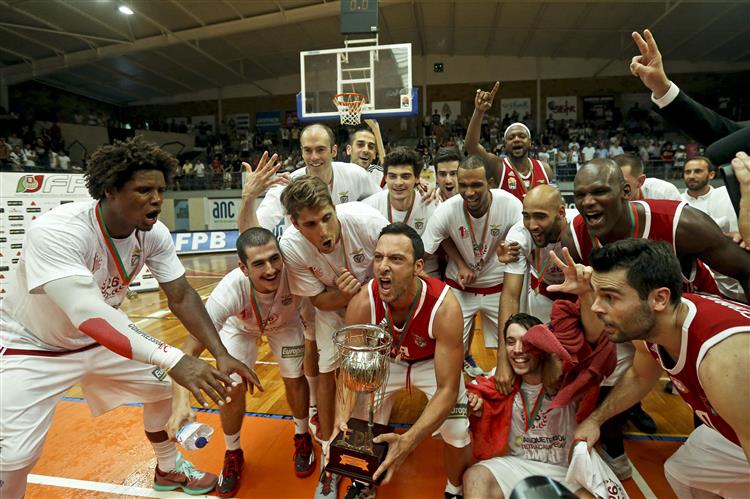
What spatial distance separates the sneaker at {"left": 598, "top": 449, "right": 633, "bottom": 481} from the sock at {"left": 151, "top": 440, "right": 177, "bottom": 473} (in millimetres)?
3132

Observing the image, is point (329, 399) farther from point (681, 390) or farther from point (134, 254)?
point (681, 390)

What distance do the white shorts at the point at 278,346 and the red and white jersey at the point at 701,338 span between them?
2.54 metres

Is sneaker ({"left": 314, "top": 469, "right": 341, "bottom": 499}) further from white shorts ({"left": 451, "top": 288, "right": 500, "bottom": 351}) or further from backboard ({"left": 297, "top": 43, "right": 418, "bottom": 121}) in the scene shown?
backboard ({"left": 297, "top": 43, "right": 418, "bottom": 121})

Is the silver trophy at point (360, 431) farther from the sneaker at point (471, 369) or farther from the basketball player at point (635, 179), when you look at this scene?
the basketball player at point (635, 179)

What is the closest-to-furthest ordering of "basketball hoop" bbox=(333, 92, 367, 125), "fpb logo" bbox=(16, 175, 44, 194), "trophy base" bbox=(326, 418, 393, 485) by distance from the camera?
1. "trophy base" bbox=(326, 418, 393, 485)
2. "fpb logo" bbox=(16, 175, 44, 194)
3. "basketball hoop" bbox=(333, 92, 367, 125)

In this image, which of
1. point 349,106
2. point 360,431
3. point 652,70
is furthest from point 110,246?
point 349,106

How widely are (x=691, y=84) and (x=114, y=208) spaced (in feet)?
84.9

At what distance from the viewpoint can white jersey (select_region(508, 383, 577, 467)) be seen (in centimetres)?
304

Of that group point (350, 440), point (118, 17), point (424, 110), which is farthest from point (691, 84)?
point (350, 440)

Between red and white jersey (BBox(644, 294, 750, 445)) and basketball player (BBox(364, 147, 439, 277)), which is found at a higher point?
basketball player (BBox(364, 147, 439, 277))

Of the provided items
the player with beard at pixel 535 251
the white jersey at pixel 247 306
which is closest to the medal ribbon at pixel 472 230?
the player with beard at pixel 535 251

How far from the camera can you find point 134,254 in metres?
3.02

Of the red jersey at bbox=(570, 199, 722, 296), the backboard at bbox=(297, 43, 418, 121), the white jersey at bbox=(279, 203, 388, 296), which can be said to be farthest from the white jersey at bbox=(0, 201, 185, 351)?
the backboard at bbox=(297, 43, 418, 121)

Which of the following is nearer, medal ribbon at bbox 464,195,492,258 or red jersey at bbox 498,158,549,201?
medal ribbon at bbox 464,195,492,258
